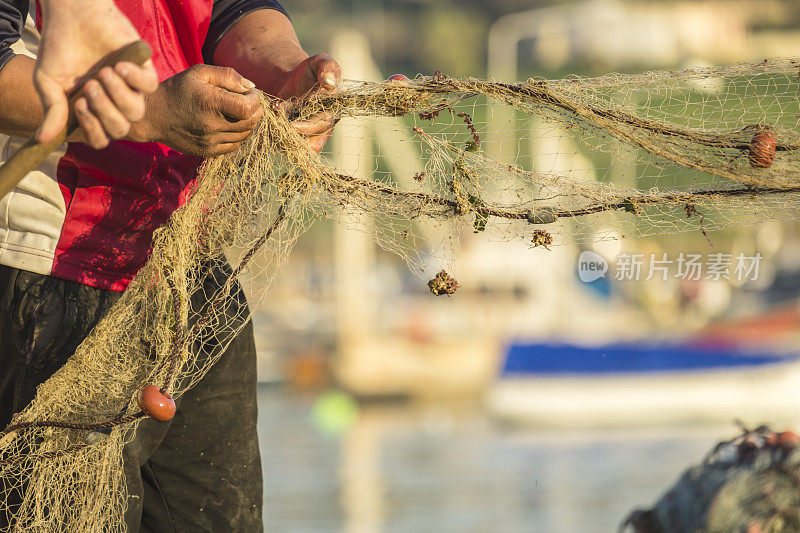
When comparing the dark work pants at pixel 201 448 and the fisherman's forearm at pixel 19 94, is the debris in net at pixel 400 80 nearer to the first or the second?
the dark work pants at pixel 201 448

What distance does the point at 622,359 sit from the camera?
75.9 feet

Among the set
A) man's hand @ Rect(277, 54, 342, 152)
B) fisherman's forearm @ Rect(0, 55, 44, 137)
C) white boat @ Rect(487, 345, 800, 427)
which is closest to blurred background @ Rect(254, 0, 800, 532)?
white boat @ Rect(487, 345, 800, 427)

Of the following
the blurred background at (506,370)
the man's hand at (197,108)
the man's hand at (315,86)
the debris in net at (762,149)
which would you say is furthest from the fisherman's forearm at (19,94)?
the blurred background at (506,370)

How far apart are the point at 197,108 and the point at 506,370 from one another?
75.2 ft

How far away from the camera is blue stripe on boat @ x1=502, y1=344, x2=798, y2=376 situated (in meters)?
23.2

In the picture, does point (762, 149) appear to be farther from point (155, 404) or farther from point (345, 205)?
point (155, 404)

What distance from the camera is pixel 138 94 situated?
1.50 meters

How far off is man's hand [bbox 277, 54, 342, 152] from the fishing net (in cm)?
2

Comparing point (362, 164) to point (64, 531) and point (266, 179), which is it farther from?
point (64, 531)

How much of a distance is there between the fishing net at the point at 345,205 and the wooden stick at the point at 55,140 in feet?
1.73

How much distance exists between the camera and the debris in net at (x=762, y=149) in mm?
2090

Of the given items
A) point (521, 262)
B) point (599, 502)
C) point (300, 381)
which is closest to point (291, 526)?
point (599, 502)

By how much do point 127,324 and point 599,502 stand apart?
1400 centimetres

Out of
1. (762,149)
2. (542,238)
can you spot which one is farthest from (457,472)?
(762,149)
